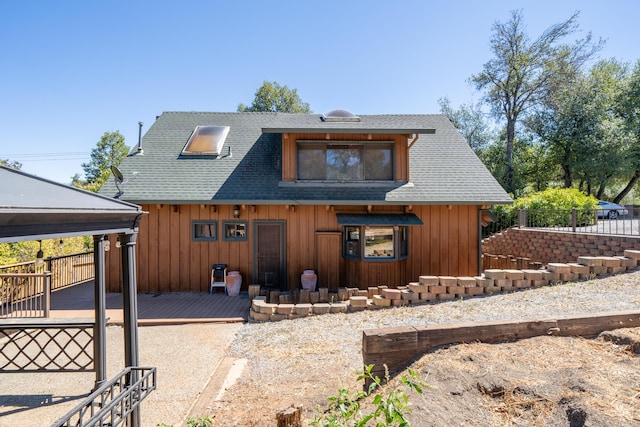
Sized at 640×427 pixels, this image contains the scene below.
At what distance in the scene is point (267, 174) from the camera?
9172mm

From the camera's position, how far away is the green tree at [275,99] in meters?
29.1

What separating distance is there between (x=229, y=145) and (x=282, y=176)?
9.24 ft

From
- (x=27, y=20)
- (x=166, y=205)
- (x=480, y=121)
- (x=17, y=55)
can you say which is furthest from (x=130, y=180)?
(x=480, y=121)

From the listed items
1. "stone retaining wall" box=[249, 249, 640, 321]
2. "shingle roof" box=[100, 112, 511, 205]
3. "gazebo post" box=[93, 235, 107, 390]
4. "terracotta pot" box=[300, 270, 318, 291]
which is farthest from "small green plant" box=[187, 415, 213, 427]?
"shingle roof" box=[100, 112, 511, 205]

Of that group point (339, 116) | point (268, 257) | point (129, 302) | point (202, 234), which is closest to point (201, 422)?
point (129, 302)

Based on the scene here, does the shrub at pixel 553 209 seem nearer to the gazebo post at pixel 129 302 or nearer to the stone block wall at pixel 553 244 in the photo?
the stone block wall at pixel 553 244

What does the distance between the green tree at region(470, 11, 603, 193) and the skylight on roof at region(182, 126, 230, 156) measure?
20.1 m

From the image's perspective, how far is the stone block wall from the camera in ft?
23.6

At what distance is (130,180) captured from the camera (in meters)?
8.75

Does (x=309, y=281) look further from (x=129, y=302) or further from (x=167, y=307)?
(x=129, y=302)

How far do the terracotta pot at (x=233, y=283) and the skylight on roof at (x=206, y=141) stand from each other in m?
4.15

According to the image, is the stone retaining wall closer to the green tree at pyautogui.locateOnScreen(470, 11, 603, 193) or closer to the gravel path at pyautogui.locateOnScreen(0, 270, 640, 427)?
the gravel path at pyautogui.locateOnScreen(0, 270, 640, 427)

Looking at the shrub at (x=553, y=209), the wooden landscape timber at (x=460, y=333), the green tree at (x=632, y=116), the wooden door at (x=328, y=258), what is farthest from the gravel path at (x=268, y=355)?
the green tree at (x=632, y=116)

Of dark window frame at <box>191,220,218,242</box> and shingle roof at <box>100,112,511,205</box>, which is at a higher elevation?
shingle roof at <box>100,112,511,205</box>
